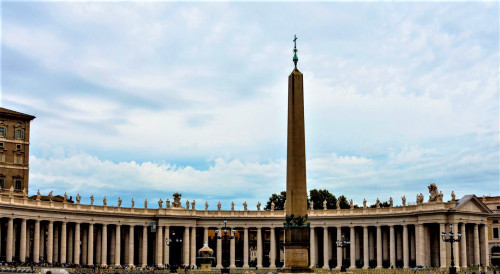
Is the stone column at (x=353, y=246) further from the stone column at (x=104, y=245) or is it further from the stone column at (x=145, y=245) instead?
the stone column at (x=104, y=245)

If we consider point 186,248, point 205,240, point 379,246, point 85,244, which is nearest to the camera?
point 379,246

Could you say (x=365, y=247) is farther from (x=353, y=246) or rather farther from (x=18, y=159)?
(x=18, y=159)

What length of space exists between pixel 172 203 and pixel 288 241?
52603 millimetres

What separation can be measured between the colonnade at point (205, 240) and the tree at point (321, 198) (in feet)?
46.4

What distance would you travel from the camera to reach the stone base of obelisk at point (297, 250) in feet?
128

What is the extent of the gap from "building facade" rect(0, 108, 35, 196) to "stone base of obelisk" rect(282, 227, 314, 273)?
5375 centimetres

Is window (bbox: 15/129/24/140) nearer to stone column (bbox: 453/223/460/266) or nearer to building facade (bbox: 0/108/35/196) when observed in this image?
building facade (bbox: 0/108/35/196)

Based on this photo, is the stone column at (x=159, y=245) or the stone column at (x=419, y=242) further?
the stone column at (x=159, y=245)

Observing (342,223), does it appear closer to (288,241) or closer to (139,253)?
(139,253)

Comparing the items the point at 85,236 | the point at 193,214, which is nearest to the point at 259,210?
the point at 193,214

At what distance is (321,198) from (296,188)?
236 feet

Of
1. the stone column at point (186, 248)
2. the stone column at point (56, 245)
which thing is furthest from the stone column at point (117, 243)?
the stone column at point (186, 248)

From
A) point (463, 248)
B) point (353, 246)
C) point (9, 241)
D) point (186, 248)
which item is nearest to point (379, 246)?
point (353, 246)

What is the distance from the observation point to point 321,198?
4331 inches
